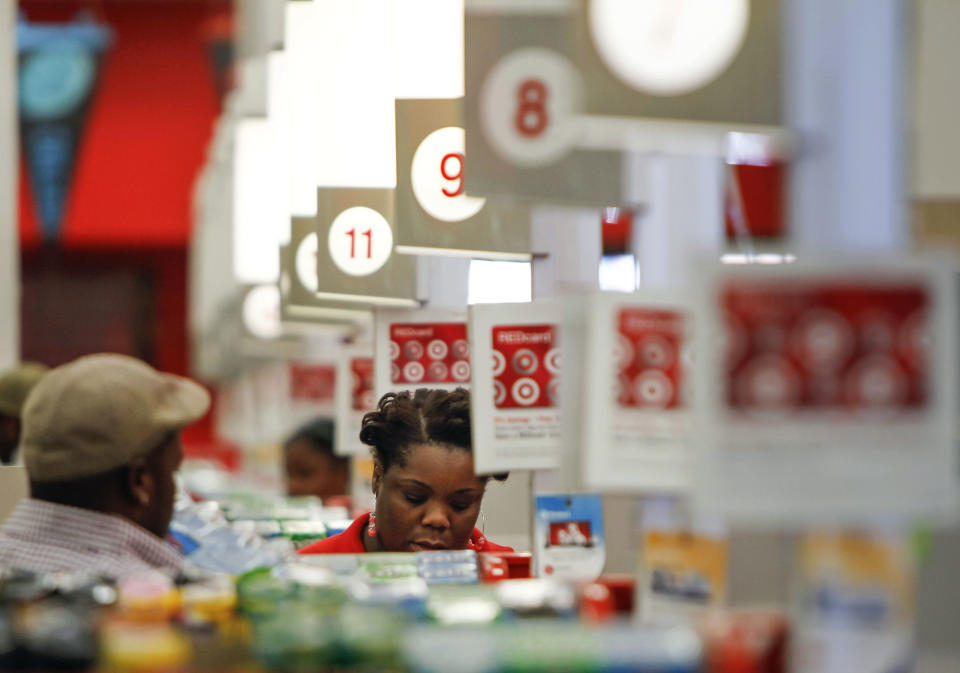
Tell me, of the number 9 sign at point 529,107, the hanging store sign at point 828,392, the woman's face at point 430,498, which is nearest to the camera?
the hanging store sign at point 828,392

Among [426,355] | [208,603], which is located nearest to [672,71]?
[208,603]

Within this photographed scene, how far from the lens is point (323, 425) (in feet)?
25.4

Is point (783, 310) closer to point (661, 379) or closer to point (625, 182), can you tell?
point (661, 379)

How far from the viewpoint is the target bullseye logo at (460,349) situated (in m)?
4.38

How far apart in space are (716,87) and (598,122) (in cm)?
17

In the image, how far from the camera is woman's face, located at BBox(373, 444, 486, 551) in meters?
3.88

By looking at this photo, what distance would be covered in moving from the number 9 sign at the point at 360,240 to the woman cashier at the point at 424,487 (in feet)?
1.53

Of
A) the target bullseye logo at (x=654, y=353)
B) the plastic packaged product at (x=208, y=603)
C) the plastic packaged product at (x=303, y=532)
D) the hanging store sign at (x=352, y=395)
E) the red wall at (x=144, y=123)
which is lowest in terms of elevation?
the plastic packaged product at (x=303, y=532)

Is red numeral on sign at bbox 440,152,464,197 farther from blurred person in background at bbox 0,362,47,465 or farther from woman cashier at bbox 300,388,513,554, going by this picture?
blurred person in background at bbox 0,362,47,465

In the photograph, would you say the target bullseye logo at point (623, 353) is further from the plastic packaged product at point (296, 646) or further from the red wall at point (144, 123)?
the red wall at point (144, 123)

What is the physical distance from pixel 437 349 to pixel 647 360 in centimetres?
228

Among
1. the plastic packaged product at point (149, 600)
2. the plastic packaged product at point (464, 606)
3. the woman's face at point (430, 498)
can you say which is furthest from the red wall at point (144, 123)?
the plastic packaged product at point (464, 606)

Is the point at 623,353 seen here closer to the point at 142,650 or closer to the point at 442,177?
the point at 142,650

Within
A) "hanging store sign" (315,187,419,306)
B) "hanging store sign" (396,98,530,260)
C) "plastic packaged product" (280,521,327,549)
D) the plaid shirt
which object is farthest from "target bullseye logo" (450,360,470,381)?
the plaid shirt
